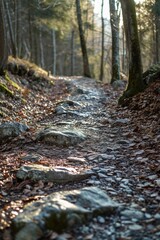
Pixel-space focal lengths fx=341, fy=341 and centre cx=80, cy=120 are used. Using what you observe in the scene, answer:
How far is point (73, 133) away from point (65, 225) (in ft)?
10.8

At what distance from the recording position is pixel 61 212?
11.5 ft

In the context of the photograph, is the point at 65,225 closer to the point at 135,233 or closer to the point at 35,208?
the point at 35,208

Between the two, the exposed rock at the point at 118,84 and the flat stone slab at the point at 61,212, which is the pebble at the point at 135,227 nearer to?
the flat stone slab at the point at 61,212

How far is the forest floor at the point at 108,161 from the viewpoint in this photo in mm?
3457

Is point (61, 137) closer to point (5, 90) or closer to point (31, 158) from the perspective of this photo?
point (31, 158)

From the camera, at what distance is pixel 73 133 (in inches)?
260

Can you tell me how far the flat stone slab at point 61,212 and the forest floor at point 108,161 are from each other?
10 centimetres

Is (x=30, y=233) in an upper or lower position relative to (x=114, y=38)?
lower

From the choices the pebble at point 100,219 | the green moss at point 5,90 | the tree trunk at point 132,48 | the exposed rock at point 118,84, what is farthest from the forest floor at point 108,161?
the exposed rock at point 118,84

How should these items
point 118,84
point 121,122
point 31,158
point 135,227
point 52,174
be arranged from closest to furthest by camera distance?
point 135,227, point 52,174, point 31,158, point 121,122, point 118,84

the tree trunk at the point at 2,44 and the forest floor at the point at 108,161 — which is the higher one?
the tree trunk at the point at 2,44

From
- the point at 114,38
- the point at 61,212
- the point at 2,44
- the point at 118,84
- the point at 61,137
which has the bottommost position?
the point at 61,212

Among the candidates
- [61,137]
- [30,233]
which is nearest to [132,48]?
[61,137]

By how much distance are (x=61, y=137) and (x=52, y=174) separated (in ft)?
5.67
